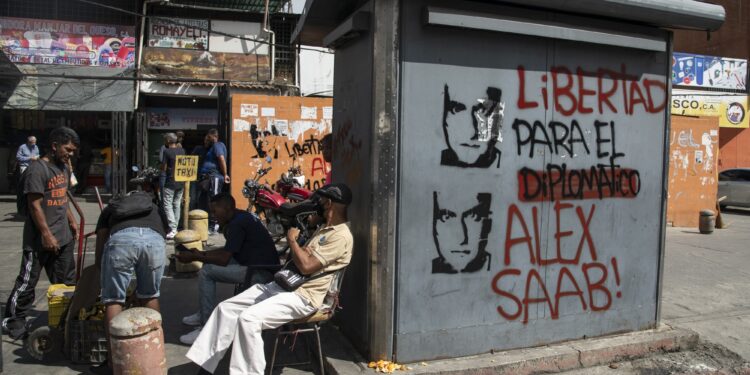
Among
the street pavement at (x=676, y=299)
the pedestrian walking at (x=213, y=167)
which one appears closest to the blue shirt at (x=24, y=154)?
the street pavement at (x=676, y=299)

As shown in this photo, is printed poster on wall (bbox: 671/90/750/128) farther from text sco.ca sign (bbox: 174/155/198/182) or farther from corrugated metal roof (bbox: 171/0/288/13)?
text sco.ca sign (bbox: 174/155/198/182)

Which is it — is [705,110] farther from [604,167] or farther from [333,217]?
[333,217]

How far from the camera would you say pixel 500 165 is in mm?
4582

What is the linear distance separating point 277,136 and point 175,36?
283 inches

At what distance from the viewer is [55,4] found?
53.4ft

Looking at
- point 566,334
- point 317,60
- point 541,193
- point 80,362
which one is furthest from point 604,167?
point 317,60

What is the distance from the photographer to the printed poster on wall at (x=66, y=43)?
15797 millimetres

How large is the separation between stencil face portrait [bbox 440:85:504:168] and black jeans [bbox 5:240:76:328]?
3.57 metres

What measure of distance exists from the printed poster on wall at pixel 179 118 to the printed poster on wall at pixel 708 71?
53.3 feet

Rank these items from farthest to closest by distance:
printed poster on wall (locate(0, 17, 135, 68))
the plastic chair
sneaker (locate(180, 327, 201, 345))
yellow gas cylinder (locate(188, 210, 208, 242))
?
printed poster on wall (locate(0, 17, 135, 68)), yellow gas cylinder (locate(188, 210, 208, 242)), sneaker (locate(180, 327, 201, 345)), the plastic chair

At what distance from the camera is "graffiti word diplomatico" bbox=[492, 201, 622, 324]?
465cm

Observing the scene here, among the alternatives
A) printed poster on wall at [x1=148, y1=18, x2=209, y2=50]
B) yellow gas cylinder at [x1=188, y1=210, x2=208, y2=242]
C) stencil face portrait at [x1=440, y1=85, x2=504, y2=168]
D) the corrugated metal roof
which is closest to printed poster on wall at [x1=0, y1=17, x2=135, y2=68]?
printed poster on wall at [x1=148, y1=18, x2=209, y2=50]

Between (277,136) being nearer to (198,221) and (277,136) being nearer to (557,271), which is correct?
(198,221)

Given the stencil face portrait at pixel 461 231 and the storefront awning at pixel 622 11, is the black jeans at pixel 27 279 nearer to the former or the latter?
the storefront awning at pixel 622 11
